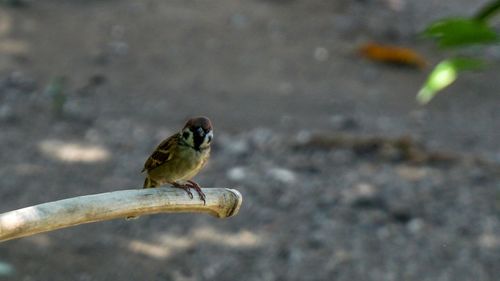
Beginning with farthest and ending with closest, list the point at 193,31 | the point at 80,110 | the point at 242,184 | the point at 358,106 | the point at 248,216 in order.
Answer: the point at 193,31, the point at 358,106, the point at 80,110, the point at 242,184, the point at 248,216

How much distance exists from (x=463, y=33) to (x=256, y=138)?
4496 mm

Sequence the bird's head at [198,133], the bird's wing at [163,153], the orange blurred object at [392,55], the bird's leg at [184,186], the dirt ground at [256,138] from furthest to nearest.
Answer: the orange blurred object at [392,55] < the dirt ground at [256,138] < the bird's wing at [163,153] < the bird's head at [198,133] < the bird's leg at [184,186]

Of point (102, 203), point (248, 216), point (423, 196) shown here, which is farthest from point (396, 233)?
A: point (102, 203)

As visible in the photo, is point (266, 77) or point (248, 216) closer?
point (248, 216)

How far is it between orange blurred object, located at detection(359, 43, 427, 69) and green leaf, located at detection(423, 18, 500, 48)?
5.95 m

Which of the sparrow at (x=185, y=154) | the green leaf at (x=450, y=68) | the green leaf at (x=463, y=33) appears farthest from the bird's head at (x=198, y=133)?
the green leaf at (x=463, y=33)

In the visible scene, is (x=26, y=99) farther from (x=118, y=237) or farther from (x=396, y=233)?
(x=396, y=233)

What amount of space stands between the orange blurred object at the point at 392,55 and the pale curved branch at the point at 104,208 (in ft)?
17.9

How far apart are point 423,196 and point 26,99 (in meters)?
3.18

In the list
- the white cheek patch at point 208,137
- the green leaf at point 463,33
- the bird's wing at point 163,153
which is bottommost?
the bird's wing at point 163,153

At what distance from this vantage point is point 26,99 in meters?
6.87

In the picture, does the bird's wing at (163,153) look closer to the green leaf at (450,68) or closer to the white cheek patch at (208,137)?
the white cheek patch at (208,137)

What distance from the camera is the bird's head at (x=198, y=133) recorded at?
3.25 metres

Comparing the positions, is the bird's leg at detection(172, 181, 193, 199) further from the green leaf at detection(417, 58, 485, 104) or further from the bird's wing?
the green leaf at detection(417, 58, 485, 104)
